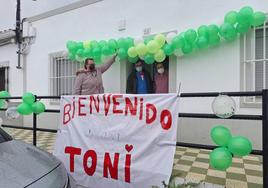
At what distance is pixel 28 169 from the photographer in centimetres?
152

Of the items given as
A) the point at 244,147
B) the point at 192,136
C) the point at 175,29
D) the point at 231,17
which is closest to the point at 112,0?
the point at 175,29

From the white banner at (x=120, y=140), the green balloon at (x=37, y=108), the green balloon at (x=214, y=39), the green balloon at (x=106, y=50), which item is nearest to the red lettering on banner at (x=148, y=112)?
the white banner at (x=120, y=140)

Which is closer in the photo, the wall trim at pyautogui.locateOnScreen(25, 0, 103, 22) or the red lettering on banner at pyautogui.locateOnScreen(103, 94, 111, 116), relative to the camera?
the red lettering on banner at pyautogui.locateOnScreen(103, 94, 111, 116)

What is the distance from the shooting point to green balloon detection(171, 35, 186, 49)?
4.07 meters

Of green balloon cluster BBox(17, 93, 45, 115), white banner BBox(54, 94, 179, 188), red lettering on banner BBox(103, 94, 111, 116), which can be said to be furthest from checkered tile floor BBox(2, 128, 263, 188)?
green balloon cluster BBox(17, 93, 45, 115)

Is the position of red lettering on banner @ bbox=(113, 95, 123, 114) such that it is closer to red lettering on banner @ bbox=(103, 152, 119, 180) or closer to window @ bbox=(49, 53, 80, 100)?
red lettering on banner @ bbox=(103, 152, 119, 180)

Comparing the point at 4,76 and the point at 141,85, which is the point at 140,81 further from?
the point at 4,76

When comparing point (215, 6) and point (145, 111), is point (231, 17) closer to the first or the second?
point (215, 6)

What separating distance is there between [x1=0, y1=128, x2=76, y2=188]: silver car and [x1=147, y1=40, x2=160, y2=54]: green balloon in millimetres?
2744

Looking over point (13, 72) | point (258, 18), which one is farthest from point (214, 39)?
point (13, 72)

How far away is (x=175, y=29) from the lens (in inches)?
181

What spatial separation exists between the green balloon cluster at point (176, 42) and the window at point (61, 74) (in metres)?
1.20

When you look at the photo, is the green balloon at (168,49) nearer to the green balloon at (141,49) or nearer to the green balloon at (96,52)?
the green balloon at (141,49)

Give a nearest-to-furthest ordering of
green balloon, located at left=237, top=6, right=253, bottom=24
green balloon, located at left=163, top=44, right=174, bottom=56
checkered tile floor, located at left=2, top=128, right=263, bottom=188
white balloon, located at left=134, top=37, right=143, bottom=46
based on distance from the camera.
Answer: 1. checkered tile floor, located at left=2, top=128, right=263, bottom=188
2. green balloon, located at left=237, top=6, right=253, bottom=24
3. green balloon, located at left=163, top=44, right=174, bottom=56
4. white balloon, located at left=134, top=37, right=143, bottom=46
